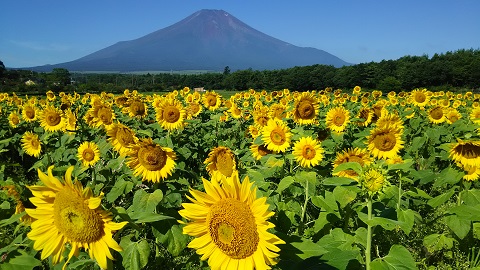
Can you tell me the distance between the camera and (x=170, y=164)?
10.3ft

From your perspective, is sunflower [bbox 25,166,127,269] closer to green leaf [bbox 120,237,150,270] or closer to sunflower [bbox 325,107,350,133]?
green leaf [bbox 120,237,150,270]

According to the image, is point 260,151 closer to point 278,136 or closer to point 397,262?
point 278,136

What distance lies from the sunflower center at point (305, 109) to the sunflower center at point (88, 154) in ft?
11.4

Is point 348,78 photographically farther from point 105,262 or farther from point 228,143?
point 105,262

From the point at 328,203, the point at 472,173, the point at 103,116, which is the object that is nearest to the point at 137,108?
the point at 103,116

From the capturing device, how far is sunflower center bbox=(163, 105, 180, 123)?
5911 millimetres

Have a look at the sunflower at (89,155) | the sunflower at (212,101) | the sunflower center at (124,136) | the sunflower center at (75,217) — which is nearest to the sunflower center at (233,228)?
the sunflower center at (75,217)

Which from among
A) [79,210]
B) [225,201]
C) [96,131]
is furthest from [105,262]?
[96,131]

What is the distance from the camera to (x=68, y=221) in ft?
5.49

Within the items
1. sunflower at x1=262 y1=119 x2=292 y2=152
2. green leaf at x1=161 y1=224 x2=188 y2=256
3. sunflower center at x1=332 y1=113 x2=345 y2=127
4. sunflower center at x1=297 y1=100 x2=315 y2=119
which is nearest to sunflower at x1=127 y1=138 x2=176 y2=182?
green leaf at x1=161 y1=224 x2=188 y2=256

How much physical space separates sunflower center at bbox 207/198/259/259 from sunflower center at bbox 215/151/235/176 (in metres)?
2.63

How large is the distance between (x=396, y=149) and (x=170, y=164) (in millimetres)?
3369

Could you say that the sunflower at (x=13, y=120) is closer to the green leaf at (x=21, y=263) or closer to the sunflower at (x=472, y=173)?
the green leaf at (x=21, y=263)

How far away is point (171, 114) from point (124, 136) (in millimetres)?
1624
